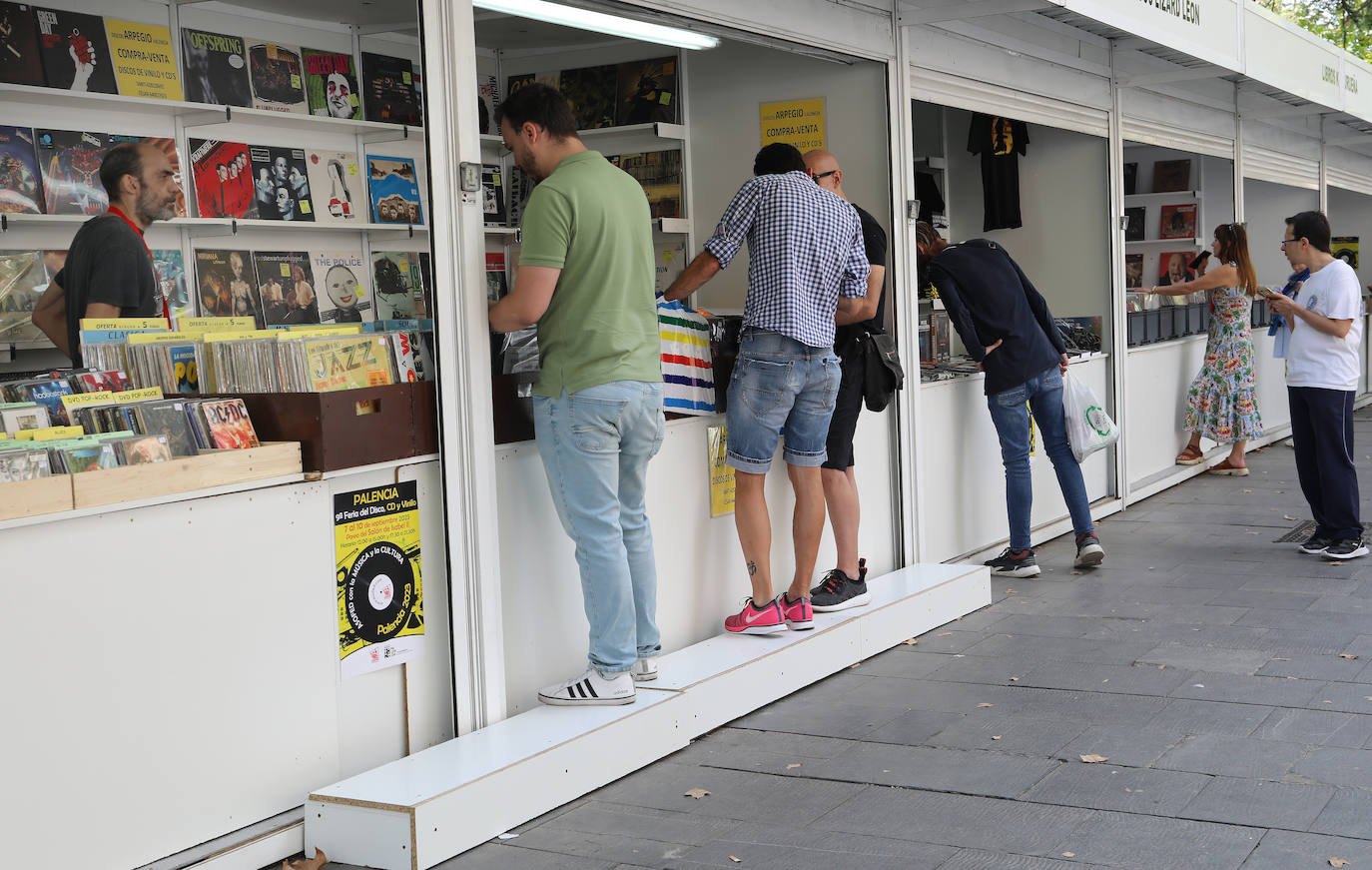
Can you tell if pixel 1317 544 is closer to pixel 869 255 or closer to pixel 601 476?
pixel 869 255

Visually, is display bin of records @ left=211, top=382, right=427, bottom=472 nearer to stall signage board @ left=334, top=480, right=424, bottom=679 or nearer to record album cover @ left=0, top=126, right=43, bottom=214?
stall signage board @ left=334, top=480, right=424, bottom=679

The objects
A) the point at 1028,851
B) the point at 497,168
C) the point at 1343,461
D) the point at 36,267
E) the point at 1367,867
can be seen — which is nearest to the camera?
the point at 1367,867

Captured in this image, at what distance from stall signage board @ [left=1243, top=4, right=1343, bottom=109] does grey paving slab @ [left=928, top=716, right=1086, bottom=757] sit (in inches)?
219

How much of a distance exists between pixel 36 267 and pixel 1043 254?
230 inches

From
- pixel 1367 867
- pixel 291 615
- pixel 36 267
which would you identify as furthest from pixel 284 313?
pixel 1367 867

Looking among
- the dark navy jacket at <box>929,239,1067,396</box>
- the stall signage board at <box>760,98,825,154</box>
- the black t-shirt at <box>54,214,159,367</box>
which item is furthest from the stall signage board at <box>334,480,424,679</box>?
the dark navy jacket at <box>929,239,1067,396</box>

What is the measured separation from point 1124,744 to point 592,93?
4.51 meters

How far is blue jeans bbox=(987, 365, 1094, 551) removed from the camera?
648 centimetres

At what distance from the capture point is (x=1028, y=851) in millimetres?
3195

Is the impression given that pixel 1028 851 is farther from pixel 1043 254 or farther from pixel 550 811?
pixel 1043 254

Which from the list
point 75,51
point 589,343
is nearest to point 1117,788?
point 589,343

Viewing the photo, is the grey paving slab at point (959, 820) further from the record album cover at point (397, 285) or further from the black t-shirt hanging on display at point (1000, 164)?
the black t-shirt hanging on display at point (1000, 164)

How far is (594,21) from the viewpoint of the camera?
4.99m

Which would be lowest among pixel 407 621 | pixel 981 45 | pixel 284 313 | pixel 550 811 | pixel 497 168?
pixel 550 811
